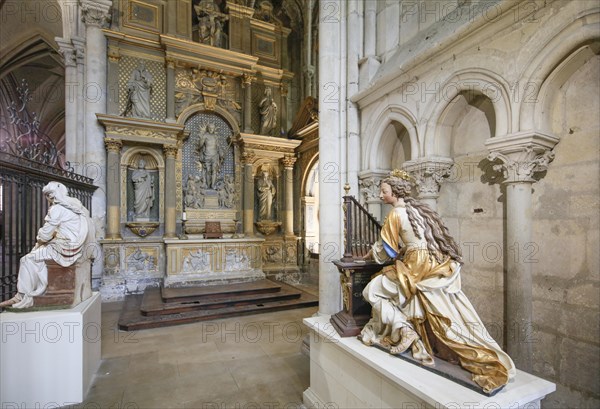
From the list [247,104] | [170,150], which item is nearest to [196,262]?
[170,150]

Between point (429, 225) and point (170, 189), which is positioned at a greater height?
point (170, 189)

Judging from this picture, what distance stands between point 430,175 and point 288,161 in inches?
272

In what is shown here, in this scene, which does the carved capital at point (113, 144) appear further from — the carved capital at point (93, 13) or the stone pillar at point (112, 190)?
the carved capital at point (93, 13)

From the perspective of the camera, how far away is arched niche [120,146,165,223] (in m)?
8.05

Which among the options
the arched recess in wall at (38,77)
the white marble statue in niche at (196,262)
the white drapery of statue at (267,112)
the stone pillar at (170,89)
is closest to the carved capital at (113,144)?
the stone pillar at (170,89)

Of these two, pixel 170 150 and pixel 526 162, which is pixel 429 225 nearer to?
pixel 526 162

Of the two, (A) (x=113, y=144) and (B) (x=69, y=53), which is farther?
(B) (x=69, y=53)

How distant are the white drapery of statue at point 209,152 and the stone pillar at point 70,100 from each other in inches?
120

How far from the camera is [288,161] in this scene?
394 inches

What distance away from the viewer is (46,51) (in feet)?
40.3

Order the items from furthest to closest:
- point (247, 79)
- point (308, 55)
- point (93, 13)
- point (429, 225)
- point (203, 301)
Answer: point (308, 55) → point (247, 79) → point (93, 13) → point (203, 301) → point (429, 225)

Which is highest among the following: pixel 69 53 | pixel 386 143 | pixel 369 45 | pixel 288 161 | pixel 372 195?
pixel 69 53

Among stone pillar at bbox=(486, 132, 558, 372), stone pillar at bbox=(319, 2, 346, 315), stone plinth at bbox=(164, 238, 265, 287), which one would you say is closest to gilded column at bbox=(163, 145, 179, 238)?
stone plinth at bbox=(164, 238, 265, 287)

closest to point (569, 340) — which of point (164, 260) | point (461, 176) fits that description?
point (461, 176)
